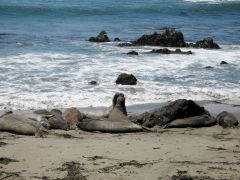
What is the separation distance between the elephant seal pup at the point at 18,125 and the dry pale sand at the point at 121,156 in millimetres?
142

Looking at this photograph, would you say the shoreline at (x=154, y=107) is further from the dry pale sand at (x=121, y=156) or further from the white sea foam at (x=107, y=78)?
the dry pale sand at (x=121, y=156)

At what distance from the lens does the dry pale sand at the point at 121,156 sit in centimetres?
625

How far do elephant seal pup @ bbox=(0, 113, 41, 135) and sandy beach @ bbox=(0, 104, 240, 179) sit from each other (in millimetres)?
143

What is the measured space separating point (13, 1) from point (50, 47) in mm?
27585

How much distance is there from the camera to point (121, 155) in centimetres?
701

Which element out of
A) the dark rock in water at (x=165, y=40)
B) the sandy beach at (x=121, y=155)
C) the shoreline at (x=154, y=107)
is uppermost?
the dark rock in water at (x=165, y=40)

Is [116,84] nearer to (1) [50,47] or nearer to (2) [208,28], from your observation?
(1) [50,47]

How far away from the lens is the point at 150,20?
35500mm

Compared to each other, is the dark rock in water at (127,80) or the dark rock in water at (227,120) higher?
the dark rock in water at (127,80)

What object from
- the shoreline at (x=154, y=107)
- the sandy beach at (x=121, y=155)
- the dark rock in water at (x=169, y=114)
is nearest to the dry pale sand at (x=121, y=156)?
the sandy beach at (x=121, y=155)

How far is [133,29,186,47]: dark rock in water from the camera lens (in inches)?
866

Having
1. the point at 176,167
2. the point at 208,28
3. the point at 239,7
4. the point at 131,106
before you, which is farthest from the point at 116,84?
the point at 239,7

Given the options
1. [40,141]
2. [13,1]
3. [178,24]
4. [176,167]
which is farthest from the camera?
[13,1]

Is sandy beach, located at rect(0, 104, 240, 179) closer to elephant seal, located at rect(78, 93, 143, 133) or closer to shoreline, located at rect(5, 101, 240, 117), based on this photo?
elephant seal, located at rect(78, 93, 143, 133)
